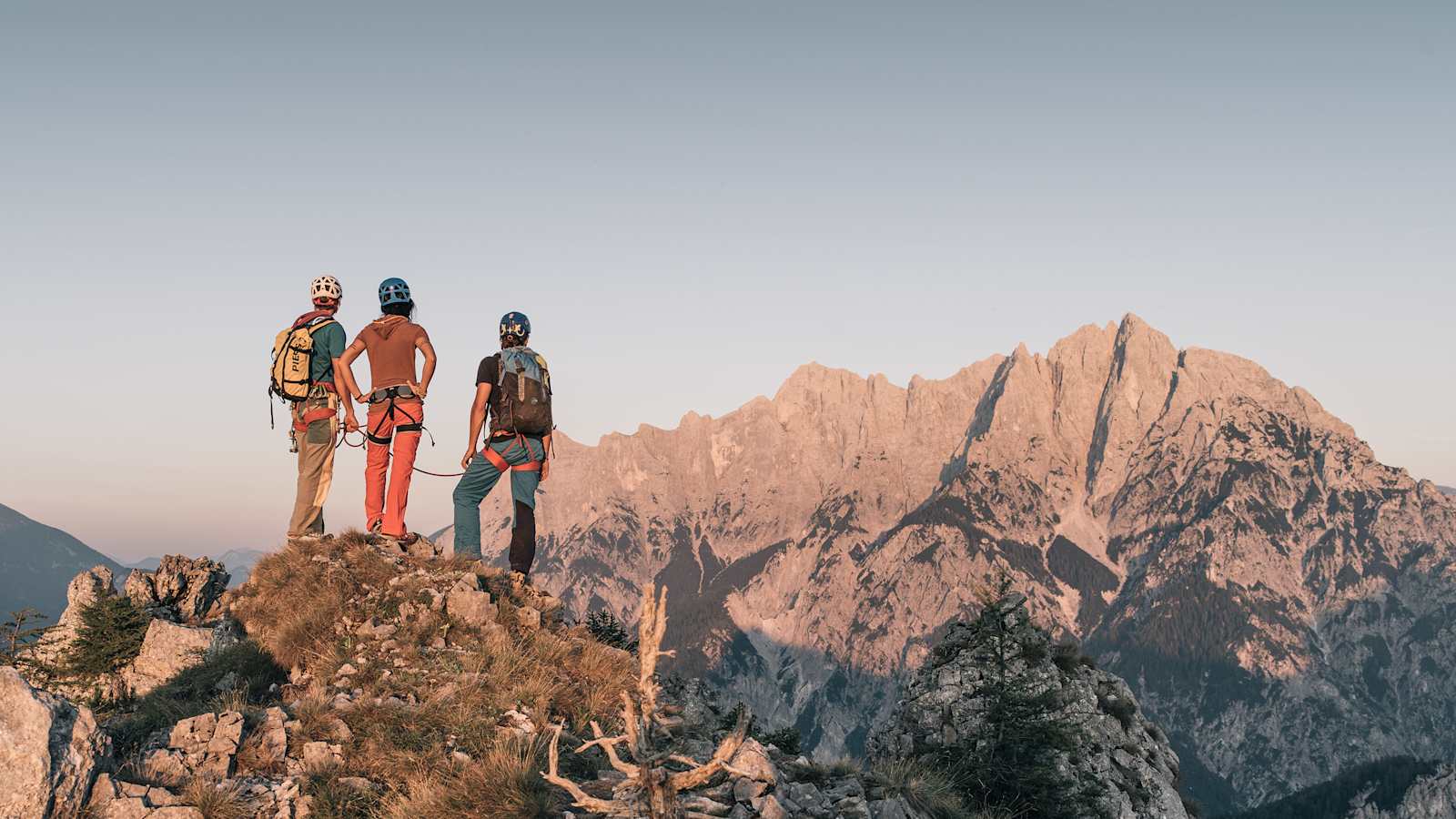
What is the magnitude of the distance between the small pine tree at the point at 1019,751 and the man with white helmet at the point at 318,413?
15030 millimetres

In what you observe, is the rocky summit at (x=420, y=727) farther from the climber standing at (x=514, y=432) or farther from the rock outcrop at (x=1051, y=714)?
the climber standing at (x=514, y=432)

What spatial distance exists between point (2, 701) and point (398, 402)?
1058 centimetres

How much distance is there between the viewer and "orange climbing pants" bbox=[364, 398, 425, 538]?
18.8 metres

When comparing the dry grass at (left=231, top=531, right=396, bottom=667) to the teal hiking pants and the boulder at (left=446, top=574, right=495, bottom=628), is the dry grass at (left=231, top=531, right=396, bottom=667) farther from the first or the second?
the teal hiking pants

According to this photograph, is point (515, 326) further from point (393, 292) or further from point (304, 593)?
point (304, 593)

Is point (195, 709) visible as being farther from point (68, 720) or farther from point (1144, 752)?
point (1144, 752)

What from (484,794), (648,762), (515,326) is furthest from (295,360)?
(648,762)

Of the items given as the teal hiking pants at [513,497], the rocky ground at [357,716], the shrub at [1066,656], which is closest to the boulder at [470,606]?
the rocky ground at [357,716]

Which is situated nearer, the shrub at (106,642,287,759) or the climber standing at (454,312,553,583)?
the shrub at (106,642,287,759)

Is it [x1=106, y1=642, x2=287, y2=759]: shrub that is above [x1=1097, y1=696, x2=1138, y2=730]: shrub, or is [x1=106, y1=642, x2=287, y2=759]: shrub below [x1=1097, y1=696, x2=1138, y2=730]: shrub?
above

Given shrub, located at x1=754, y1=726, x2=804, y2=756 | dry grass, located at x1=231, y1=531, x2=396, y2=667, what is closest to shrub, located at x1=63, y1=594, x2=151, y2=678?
dry grass, located at x1=231, y1=531, x2=396, y2=667

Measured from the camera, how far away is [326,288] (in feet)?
63.9

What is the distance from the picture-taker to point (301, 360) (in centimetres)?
1912

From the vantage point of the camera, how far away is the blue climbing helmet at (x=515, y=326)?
1842 cm
